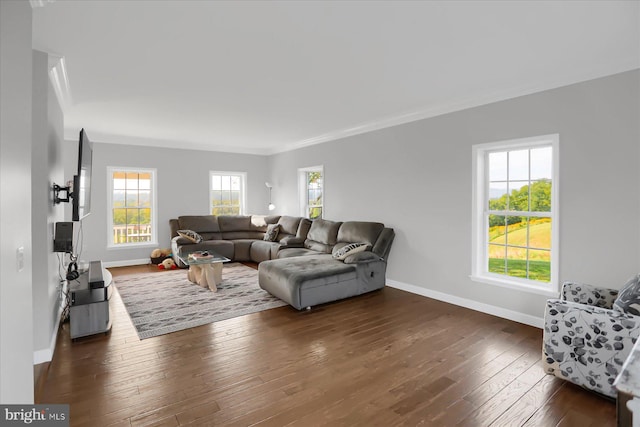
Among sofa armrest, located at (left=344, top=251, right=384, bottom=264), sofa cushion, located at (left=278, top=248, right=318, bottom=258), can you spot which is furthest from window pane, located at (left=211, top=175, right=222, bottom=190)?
sofa armrest, located at (left=344, top=251, right=384, bottom=264)

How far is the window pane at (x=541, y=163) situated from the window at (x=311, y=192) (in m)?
3.86

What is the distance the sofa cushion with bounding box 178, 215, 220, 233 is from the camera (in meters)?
6.71

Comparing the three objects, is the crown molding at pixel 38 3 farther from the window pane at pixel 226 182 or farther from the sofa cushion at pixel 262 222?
the window pane at pixel 226 182

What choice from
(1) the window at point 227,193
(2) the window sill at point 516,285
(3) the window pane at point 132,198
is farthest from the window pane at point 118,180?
(2) the window sill at point 516,285

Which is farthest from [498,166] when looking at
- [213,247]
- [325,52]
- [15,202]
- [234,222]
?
[234,222]

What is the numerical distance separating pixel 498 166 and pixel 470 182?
0.35 meters

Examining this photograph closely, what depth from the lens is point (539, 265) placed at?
3730mm

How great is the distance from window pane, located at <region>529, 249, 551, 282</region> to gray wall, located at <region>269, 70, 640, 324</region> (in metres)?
0.30

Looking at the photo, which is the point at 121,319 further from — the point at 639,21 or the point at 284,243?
the point at 639,21

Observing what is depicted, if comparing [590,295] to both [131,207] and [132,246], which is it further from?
[131,207]

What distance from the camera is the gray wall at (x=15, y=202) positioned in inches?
53.9

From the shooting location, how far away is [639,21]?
2.23m

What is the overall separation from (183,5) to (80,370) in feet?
9.10

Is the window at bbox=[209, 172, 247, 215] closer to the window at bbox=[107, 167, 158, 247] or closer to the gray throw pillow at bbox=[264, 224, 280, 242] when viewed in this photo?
the window at bbox=[107, 167, 158, 247]
